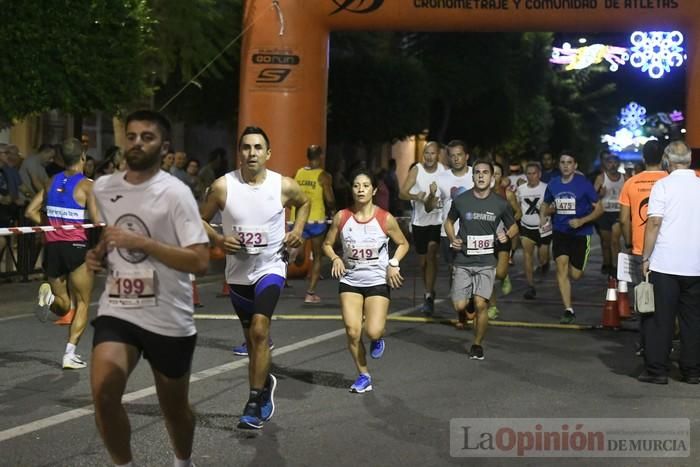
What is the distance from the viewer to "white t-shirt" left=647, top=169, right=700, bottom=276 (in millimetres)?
10023

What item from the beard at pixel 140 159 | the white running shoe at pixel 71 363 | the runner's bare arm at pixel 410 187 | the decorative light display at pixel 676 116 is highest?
the decorative light display at pixel 676 116

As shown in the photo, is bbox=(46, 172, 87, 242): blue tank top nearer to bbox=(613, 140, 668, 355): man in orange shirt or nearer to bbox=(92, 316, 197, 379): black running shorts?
bbox=(92, 316, 197, 379): black running shorts

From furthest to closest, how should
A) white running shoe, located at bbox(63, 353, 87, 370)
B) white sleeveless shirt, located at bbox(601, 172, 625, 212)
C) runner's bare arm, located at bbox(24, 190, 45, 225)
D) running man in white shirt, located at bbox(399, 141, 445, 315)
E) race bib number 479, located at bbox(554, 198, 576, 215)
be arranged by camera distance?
white sleeveless shirt, located at bbox(601, 172, 625, 212) < race bib number 479, located at bbox(554, 198, 576, 215) < running man in white shirt, located at bbox(399, 141, 445, 315) < runner's bare arm, located at bbox(24, 190, 45, 225) < white running shoe, located at bbox(63, 353, 87, 370)

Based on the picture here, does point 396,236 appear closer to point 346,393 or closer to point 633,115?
point 346,393

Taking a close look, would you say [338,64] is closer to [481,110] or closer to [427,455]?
[481,110]

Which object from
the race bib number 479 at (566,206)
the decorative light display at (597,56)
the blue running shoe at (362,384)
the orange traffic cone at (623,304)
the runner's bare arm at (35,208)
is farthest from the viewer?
the decorative light display at (597,56)

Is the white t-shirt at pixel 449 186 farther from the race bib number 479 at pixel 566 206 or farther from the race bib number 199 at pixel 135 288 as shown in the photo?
the race bib number 199 at pixel 135 288

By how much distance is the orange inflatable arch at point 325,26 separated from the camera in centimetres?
1825

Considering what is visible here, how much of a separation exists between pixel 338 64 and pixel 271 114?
557 inches

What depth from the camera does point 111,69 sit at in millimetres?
17516

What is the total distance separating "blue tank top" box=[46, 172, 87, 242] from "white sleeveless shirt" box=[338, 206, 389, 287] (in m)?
2.30

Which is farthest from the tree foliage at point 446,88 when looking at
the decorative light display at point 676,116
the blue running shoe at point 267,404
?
the blue running shoe at point 267,404

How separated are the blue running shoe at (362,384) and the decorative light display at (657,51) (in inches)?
578

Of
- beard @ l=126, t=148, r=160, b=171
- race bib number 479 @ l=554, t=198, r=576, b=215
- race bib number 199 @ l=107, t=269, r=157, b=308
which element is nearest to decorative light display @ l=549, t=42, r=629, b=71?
race bib number 479 @ l=554, t=198, r=576, b=215
